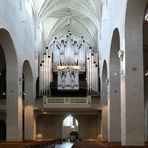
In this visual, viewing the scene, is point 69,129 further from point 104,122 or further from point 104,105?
point 104,105

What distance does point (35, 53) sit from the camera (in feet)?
109

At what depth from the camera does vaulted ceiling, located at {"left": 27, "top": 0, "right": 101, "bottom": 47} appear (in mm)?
33750

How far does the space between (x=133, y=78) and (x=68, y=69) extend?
19.8 m

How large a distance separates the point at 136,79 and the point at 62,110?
21.0 m

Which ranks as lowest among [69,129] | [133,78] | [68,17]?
[69,129]

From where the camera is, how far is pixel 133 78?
55.9 feet

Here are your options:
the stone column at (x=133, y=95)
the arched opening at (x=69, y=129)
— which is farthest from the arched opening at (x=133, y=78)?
the arched opening at (x=69, y=129)

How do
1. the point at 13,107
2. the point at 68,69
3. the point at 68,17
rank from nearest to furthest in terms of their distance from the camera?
the point at 13,107
the point at 68,69
the point at 68,17

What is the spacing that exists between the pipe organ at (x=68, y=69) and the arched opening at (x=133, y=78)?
1826cm


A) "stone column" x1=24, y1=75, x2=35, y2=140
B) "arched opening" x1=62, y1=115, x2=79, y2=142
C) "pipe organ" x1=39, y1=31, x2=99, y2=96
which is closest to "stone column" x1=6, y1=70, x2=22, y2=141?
"stone column" x1=24, y1=75, x2=35, y2=140

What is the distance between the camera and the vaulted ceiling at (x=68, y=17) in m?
33.8

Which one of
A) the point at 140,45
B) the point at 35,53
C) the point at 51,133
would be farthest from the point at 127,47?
the point at 51,133

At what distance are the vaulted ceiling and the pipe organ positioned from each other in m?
2.79

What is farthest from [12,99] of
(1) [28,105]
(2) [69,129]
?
(2) [69,129]
